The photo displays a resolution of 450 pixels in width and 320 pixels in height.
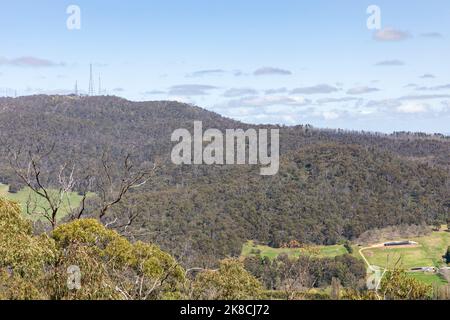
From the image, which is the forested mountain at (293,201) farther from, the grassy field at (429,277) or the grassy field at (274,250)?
the grassy field at (429,277)

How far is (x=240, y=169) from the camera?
483 feet

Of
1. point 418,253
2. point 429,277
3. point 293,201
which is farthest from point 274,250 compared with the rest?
point 429,277

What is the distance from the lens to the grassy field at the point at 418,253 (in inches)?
3314

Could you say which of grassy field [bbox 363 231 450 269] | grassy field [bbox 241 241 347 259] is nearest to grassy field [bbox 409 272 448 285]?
grassy field [bbox 363 231 450 269]

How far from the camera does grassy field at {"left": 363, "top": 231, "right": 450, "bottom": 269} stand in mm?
84188

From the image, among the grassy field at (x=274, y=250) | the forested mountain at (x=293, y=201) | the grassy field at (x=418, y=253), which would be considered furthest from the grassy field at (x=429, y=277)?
the forested mountain at (x=293, y=201)

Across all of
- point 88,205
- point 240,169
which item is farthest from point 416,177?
point 88,205

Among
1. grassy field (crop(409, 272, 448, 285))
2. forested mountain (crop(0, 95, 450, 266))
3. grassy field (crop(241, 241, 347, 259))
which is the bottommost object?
grassy field (crop(409, 272, 448, 285))

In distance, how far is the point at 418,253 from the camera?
295 ft

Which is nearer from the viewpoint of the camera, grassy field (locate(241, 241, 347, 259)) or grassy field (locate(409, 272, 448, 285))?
grassy field (locate(409, 272, 448, 285))

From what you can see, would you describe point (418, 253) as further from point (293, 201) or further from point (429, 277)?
point (293, 201)

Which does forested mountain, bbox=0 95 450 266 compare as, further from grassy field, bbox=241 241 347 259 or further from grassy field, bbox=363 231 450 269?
grassy field, bbox=363 231 450 269
